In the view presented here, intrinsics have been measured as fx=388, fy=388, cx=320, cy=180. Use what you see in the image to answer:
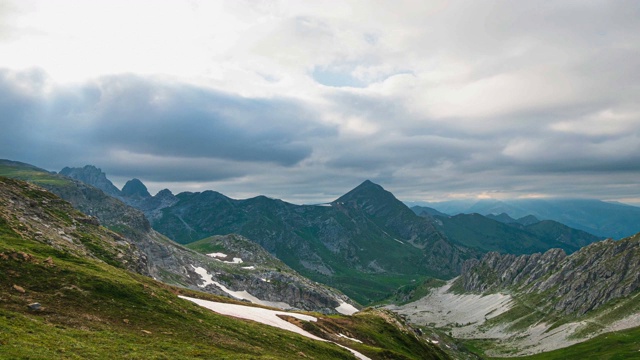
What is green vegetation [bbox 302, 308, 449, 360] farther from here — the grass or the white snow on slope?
the grass

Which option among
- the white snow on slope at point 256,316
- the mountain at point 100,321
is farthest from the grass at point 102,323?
the white snow on slope at point 256,316

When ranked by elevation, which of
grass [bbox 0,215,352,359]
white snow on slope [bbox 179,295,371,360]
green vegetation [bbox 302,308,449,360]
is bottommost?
green vegetation [bbox 302,308,449,360]

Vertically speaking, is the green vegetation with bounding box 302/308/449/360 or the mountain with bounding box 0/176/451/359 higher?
the mountain with bounding box 0/176/451/359

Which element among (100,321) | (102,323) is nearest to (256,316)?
(100,321)

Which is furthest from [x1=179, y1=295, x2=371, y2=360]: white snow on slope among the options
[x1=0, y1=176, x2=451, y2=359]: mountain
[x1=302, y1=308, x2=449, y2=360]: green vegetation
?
[x1=302, y1=308, x2=449, y2=360]: green vegetation

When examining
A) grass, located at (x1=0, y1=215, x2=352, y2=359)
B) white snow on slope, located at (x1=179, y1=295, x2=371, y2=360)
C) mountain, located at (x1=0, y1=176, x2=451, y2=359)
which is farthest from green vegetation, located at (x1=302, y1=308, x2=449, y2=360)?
grass, located at (x1=0, y1=215, x2=352, y2=359)

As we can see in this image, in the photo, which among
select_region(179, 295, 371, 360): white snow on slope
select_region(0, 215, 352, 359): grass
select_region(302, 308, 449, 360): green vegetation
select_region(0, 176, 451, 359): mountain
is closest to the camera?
select_region(0, 215, 352, 359): grass

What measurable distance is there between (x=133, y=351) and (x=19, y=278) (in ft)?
68.5

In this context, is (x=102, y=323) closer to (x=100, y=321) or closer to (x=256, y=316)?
(x=100, y=321)

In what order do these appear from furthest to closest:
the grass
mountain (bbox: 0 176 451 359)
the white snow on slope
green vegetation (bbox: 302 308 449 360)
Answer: green vegetation (bbox: 302 308 449 360)
the white snow on slope
mountain (bbox: 0 176 451 359)
the grass

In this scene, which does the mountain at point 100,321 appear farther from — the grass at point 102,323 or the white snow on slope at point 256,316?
the white snow on slope at point 256,316

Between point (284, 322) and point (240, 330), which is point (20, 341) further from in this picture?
point (284, 322)

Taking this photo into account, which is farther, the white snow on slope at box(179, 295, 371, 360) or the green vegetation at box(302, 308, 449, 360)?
the green vegetation at box(302, 308, 449, 360)

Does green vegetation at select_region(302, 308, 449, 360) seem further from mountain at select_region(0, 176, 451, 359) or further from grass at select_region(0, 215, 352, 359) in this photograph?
grass at select_region(0, 215, 352, 359)
